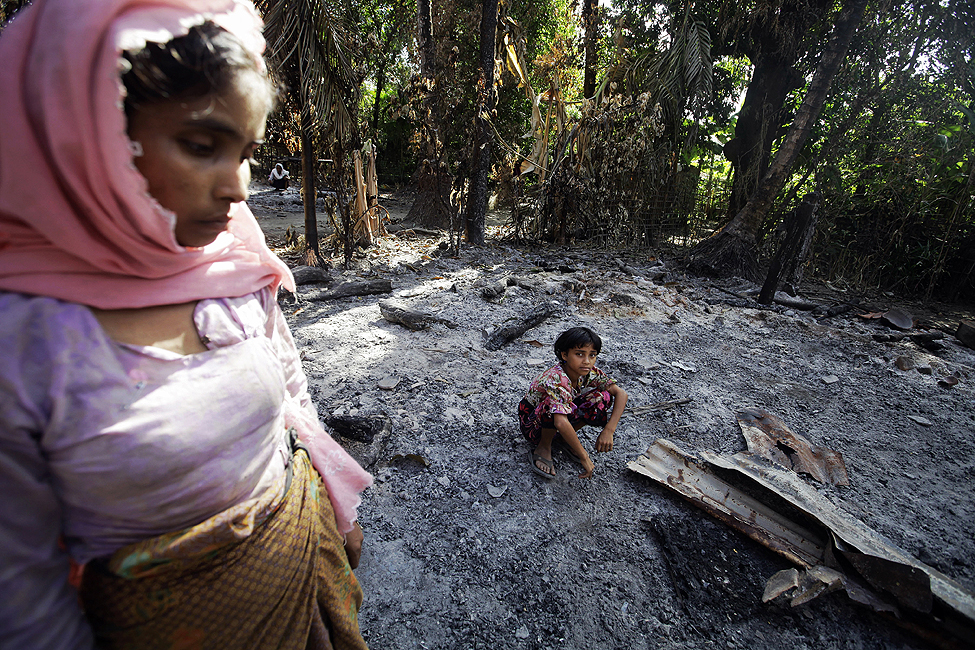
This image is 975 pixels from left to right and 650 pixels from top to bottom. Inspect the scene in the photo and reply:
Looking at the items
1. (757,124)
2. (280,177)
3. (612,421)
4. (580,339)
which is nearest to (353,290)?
(580,339)

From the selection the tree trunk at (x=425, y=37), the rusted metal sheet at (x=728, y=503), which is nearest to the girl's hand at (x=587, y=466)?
the rusted metal sheet at (x=728, y=503)

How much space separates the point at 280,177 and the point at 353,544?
12.3 metres

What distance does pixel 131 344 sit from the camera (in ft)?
2.43

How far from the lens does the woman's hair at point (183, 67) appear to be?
2.25 feet

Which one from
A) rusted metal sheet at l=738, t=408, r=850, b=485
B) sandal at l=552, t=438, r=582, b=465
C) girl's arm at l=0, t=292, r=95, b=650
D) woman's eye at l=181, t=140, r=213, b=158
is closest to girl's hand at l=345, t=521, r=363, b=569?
girl's arm at l=0, t=292, r=95, b=650

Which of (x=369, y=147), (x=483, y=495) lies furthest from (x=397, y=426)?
(x=369, y=147)

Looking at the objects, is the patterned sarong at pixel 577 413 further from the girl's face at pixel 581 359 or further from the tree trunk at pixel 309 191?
the tree trunk at pixel 309 191

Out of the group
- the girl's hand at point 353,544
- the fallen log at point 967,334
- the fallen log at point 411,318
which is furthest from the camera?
the fallen log at point 967,334

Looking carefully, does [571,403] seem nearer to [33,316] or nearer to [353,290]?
[33,316]

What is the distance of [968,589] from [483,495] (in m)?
2.15

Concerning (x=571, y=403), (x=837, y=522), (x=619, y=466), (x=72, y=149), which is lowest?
(x=619, y=466)

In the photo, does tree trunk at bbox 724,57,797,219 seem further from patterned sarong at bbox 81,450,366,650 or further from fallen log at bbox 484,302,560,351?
patterned sarong at bbox 81,450,366,650

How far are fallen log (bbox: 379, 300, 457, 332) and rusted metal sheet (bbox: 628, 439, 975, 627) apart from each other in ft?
7.62

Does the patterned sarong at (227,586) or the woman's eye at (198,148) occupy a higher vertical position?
the woman's eye at (198,148)
